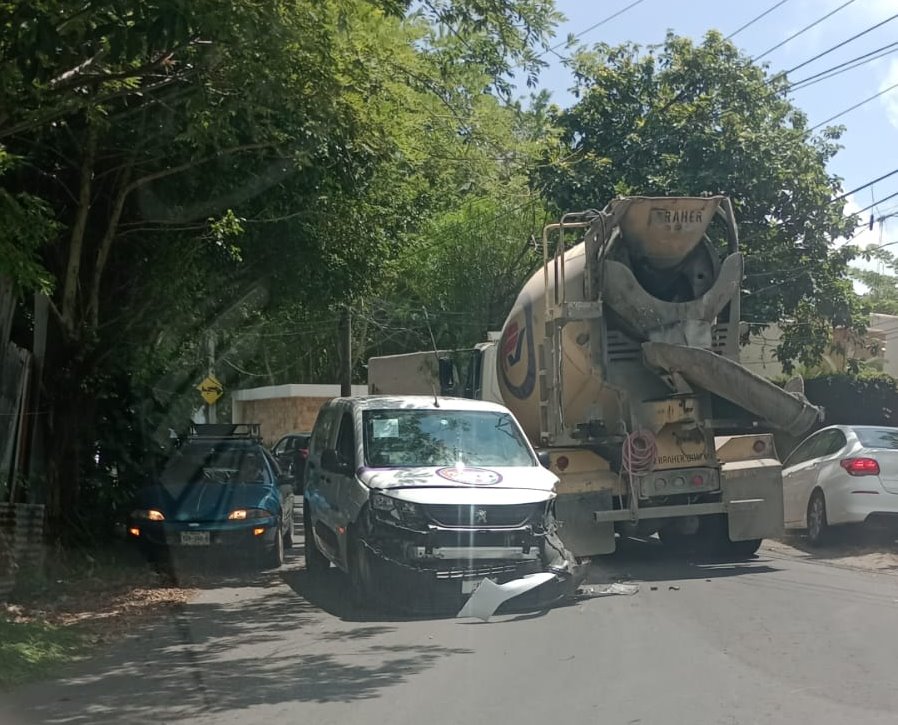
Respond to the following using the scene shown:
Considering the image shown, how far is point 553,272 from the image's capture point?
12914 mm

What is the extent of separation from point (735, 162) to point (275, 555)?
1117 centimetres

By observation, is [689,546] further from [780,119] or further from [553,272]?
[780,119]

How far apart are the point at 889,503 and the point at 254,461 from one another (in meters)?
7.98

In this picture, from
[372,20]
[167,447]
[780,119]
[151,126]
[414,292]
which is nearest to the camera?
[372,20]

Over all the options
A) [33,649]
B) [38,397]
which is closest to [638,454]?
[33,649]

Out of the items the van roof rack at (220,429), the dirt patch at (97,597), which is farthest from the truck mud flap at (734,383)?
the van roof rack at (220,429)

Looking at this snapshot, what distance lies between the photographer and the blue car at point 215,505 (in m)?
12.6

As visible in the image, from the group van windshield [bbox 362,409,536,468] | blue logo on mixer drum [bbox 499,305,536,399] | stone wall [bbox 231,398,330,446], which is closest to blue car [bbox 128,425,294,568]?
van windshield [bbox 362,409,536,468]

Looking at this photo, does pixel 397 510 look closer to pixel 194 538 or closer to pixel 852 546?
pixel 194 538

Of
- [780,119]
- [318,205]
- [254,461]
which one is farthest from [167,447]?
[780,119]

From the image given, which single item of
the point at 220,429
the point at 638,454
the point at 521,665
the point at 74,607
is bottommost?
the point at 521,665

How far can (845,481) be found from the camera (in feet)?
43.2

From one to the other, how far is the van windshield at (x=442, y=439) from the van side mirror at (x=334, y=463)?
25 centimetres

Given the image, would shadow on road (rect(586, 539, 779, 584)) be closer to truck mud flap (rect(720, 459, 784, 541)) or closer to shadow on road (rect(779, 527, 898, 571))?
truck mud flap (rect(720, 459, 784, 541))
